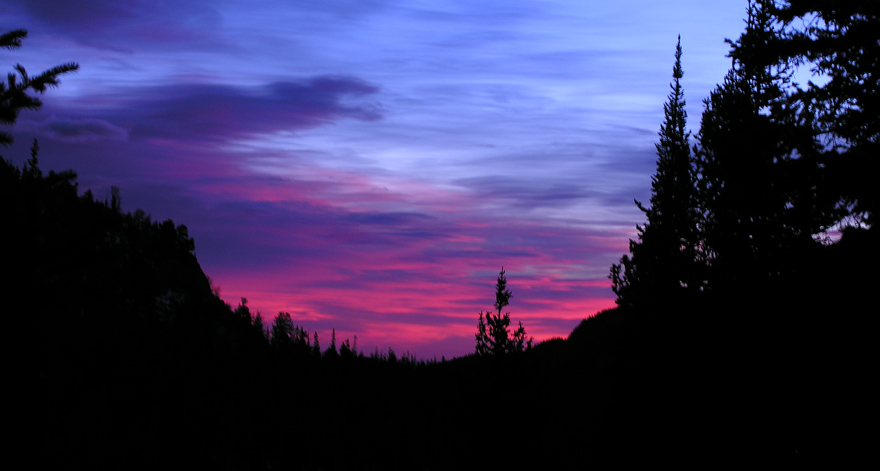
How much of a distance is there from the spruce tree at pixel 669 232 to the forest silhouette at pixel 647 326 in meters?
0.10

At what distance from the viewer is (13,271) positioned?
30.6 ft

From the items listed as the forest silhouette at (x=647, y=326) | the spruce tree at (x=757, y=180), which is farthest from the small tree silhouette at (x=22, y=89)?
the spruce tree at (x=757, y=180)

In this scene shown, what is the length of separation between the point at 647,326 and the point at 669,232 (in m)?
3.96

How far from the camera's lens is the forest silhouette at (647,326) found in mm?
15594

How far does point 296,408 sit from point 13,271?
37.9 metres

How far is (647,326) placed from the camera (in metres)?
25.5

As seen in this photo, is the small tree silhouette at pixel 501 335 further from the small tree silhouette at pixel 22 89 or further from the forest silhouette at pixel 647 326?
the small tree silhouette at pixel 22 89

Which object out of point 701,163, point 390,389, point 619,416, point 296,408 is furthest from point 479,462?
point 390,389

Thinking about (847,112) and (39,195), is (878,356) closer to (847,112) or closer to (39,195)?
(847,112)

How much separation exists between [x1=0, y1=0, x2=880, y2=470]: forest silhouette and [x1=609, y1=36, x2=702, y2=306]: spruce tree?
10 cm

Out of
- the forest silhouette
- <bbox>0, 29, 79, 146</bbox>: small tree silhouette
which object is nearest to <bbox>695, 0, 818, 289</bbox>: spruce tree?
the forest silhouette

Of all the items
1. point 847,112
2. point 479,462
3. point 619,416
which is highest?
point 847,112

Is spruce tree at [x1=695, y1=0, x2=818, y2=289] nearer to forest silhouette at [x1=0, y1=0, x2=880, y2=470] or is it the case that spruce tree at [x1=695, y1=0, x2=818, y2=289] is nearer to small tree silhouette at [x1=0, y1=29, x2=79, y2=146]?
forest silhouette at [x1=0, y1=0, x2=880, y2=470]

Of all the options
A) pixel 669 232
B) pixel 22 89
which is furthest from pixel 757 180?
pixel 22 89
